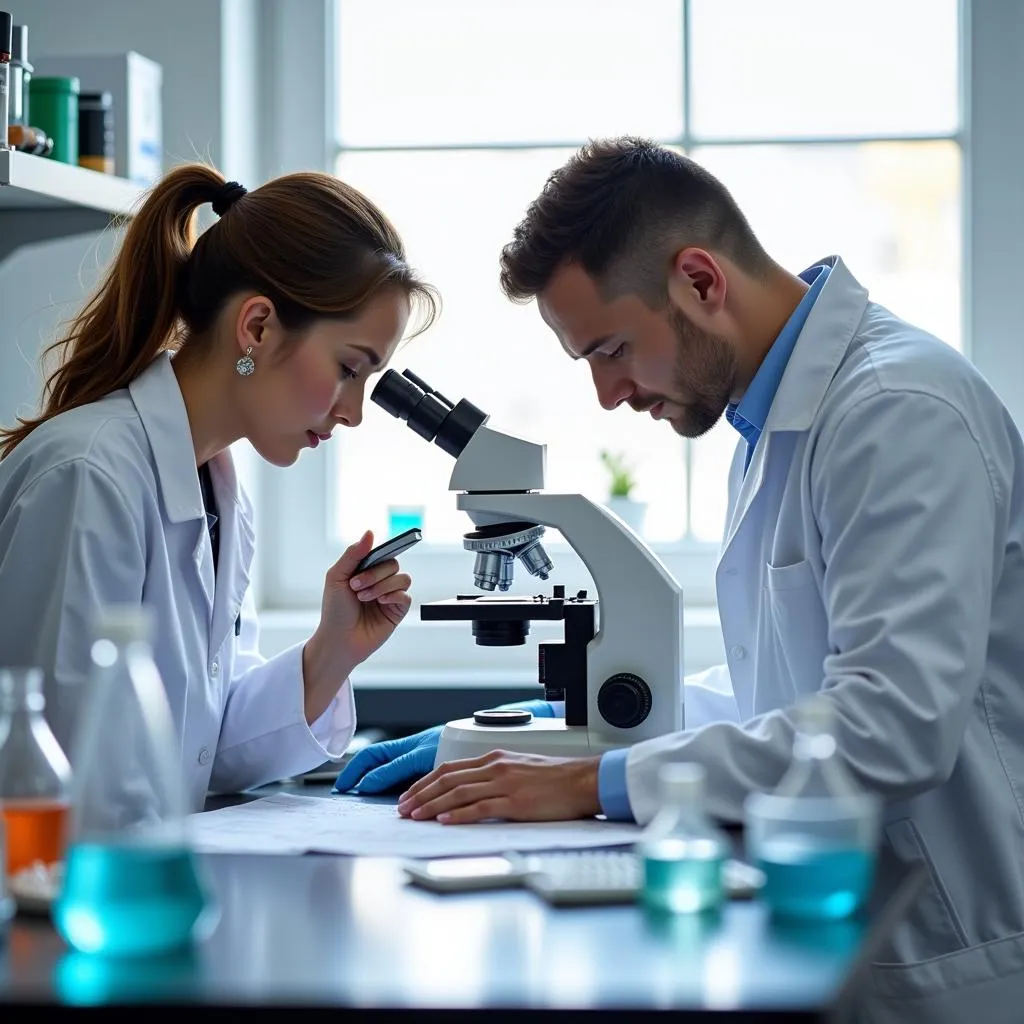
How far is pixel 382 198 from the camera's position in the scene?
339cm

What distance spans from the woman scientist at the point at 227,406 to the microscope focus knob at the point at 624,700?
42cm

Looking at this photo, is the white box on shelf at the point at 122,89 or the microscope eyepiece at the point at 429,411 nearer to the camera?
the microscope eyepiece at the point at 429,411

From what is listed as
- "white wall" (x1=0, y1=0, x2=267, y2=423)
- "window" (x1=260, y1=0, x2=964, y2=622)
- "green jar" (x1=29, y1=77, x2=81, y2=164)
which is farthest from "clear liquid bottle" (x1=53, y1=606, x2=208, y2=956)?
"window" (x1=260, y1=0, x2=964, y2=622)

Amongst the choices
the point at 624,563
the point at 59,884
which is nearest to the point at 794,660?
the point at 624,563

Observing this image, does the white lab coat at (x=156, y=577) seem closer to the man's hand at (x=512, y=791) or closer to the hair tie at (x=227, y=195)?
the hair tie at (x=227, y=195)

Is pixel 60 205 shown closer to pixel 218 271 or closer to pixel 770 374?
pixel 218 271

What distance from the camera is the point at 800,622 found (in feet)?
4.93

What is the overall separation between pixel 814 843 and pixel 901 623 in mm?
384

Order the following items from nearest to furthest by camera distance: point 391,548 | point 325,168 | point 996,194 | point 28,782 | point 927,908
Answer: point 28,782 → point 927,908 → point 391,548 → point 996,194 → point 325,168

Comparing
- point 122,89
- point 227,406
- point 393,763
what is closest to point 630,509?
point 122,89

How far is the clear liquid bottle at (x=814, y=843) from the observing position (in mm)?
936

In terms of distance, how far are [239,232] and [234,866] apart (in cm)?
89

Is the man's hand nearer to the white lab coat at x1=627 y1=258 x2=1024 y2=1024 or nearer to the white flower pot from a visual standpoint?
the white lab coat at x1=627 y1=258 x2=1024 y2=1024

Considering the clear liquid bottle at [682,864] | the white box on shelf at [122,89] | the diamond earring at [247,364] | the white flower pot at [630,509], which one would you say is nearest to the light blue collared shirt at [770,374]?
the diamond earring at [247,364]
